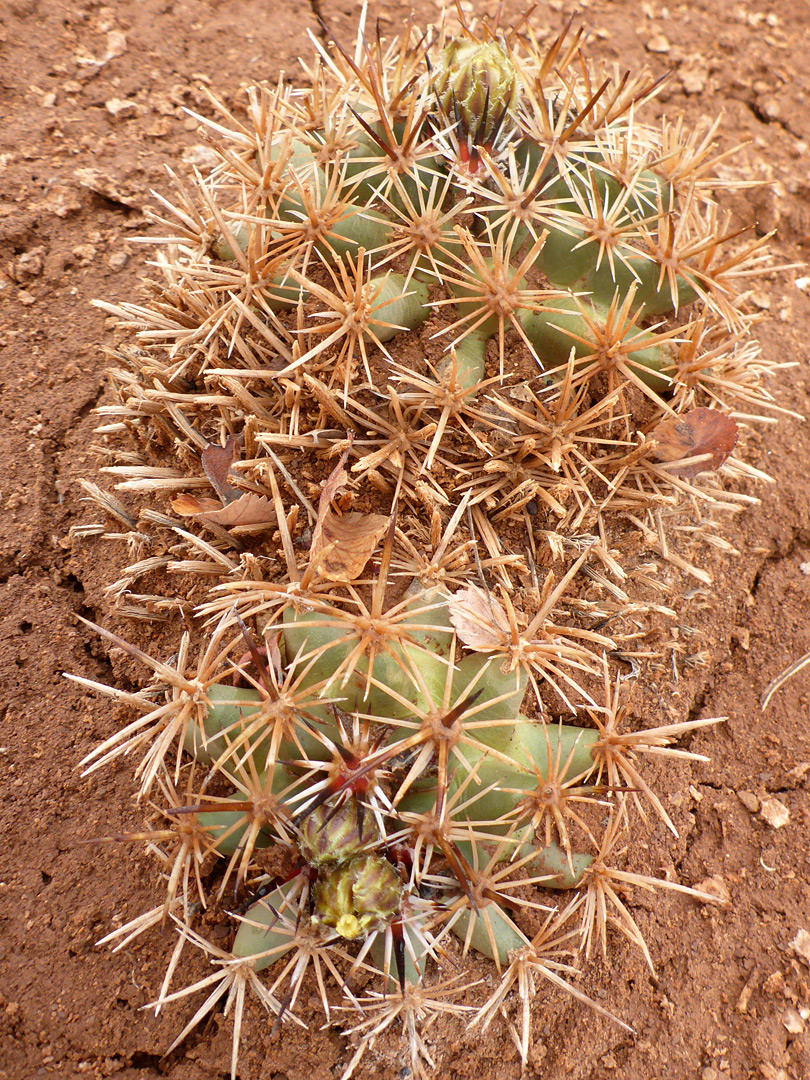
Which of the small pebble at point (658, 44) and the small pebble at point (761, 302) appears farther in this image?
the small pebble at point (658, 44)

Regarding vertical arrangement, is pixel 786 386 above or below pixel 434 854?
above

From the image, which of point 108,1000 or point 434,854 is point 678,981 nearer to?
point 434,854

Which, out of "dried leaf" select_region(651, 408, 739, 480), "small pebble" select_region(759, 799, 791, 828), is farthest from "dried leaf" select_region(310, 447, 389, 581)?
"small pebble" select_region(759, 799, 791, 828)

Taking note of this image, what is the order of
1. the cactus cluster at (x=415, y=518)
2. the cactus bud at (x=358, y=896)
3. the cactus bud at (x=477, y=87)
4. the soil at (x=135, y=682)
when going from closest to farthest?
the cactus bud at (x=358, y=896), the cactus cluster at (x=415, y=518), the cactus bud at (x=477, y=87), the soil at (x=135, y=682)

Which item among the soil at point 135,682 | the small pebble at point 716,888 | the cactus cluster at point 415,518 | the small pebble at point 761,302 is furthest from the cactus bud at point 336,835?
the small pebble at point 761,302

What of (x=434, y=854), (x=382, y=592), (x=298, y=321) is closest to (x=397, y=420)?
(x=298, y=321)

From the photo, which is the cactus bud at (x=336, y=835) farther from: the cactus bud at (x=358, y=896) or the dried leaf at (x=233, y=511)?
the dried leaf at (x=233, y=511)

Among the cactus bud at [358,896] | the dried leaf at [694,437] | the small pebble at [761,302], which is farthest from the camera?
the small pebble at [761,302]

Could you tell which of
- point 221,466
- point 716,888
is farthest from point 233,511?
point 716,888

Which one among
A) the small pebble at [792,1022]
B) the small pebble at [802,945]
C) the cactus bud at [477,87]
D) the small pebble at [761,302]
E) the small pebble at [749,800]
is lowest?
the small pebble at [792,1022]
